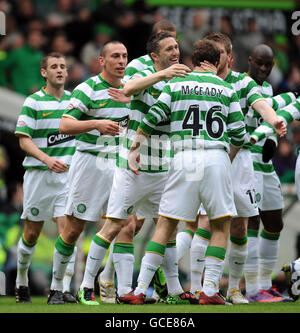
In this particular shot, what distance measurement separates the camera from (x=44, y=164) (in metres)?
7.60

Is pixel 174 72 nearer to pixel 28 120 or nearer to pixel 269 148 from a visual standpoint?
pixel 269 148

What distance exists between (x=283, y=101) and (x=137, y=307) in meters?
2.57

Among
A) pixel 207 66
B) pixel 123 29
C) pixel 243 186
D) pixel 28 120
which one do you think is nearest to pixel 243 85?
pixel 207 66

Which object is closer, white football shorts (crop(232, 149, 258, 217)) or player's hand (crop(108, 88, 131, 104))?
player's hand (crop(108, 88, 131, 104))

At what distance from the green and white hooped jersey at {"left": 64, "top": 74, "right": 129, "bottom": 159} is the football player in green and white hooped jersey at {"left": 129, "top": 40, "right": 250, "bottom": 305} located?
698mm

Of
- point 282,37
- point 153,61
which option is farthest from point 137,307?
point 282,37

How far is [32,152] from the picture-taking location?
23.8 feet

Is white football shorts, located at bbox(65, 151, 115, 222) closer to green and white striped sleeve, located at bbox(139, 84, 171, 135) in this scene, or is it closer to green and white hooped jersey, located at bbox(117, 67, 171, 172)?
green and white hooped jersey, located at bbox(117, 67, 171, 172)

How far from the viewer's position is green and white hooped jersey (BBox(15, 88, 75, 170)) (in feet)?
24.7

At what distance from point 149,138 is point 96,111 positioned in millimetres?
541

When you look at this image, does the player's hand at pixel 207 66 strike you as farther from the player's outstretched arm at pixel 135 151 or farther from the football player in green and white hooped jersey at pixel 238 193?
the player's outstretched arm at pixel 135 151

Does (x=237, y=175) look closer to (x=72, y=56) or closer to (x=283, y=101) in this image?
(x=283, y=101)

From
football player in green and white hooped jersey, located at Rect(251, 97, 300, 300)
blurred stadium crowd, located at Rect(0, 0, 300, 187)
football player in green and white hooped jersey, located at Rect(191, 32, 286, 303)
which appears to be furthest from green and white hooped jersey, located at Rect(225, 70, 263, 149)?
blurred stadium crowd, located at Rect(0, 0, 300, 187)

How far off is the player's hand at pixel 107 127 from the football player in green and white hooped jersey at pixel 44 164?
125cm
